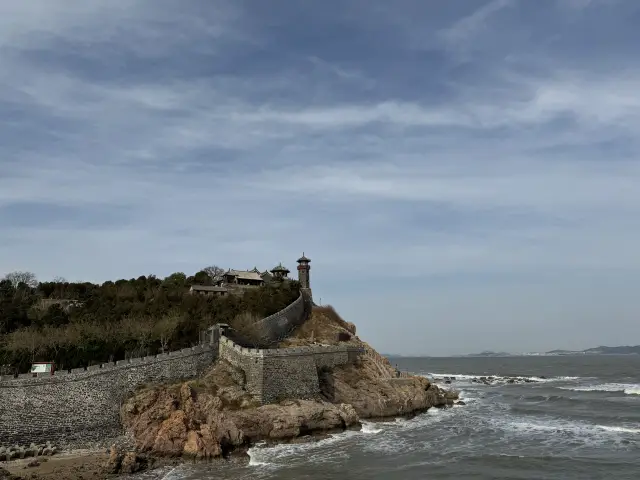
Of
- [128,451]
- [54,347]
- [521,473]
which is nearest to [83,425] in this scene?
[128,451]

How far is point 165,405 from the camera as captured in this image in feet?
110

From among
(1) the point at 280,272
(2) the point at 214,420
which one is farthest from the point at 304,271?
(2) the point at 214,420

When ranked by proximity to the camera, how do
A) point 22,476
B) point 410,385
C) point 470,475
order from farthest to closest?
point 410,385, point 470,475, point 22,476

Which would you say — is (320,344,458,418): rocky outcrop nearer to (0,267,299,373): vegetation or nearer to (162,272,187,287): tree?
(0,267,299,373): vegetation

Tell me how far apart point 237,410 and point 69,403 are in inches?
416

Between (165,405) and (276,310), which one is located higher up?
(276,310)

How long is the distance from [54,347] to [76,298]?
16.9 m

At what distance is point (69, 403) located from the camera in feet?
109

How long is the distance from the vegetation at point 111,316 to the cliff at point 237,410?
704 cm

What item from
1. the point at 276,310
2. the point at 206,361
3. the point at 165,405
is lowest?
the point at 165,405

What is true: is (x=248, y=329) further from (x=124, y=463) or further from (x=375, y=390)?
(x=124, y=463)

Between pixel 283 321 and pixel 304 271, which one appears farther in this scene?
pixel 304 271

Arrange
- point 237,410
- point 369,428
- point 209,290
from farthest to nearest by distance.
Result: point 209,290 → point 369,428 → point 237,410

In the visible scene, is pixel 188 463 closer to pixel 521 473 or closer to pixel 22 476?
pixel 22 476
